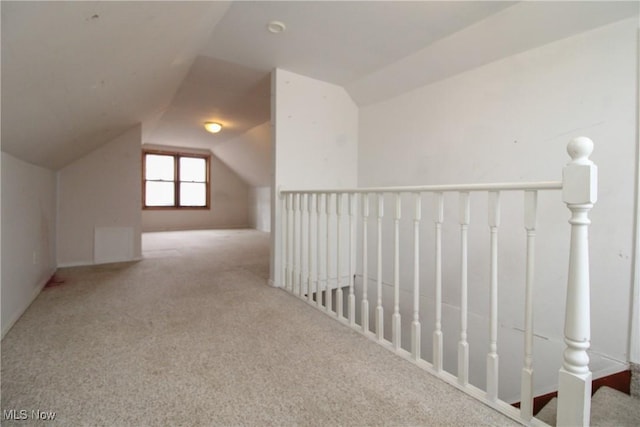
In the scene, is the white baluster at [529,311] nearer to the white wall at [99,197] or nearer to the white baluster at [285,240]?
the white baluster at [285,240]

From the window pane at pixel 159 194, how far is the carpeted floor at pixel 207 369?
5.12 metres

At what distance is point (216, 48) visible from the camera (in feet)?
7.77

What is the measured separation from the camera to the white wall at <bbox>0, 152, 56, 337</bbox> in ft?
5.58

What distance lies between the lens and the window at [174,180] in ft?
22.6

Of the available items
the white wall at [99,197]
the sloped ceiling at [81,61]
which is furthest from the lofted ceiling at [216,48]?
the white wall at [99,197]

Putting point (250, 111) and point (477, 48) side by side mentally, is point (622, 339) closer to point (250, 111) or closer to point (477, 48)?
point (477, 48)

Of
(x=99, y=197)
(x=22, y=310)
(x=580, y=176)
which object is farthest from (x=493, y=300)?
(x=99, y=197)

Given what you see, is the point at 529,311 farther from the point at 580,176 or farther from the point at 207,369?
the point at 207,369

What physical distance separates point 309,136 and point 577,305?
243 centimetres

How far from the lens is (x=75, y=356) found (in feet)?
4.72

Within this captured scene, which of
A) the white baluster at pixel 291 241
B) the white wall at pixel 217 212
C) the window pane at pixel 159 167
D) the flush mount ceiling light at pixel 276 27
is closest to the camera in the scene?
the flush mount ceiling light at pixel 276 27

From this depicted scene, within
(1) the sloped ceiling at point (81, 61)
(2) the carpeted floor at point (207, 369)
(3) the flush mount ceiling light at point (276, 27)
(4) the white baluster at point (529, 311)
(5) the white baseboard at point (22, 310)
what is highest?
(3) the flush mount ceiling light at point (276, 27)

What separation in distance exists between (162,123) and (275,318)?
14.1 ft

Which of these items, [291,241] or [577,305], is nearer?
[577,305]
